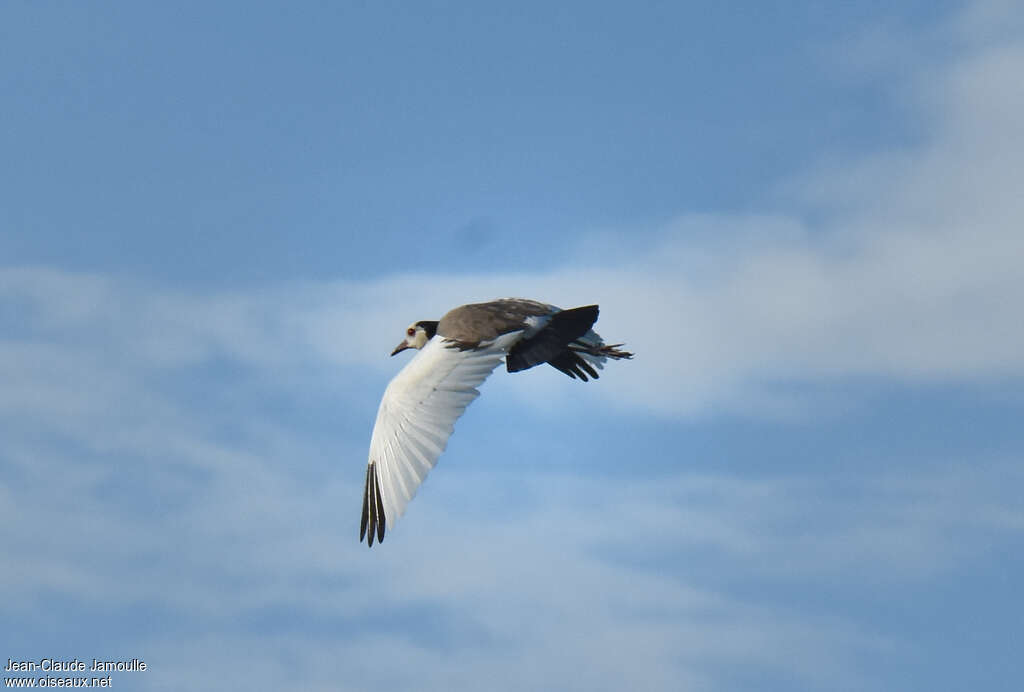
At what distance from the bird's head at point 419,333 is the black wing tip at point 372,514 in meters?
4.51

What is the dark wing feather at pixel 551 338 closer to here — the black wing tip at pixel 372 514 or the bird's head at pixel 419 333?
the bird's head at pixel 419 333

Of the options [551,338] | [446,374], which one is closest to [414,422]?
[446,374]

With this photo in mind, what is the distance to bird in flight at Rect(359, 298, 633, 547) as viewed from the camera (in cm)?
1628

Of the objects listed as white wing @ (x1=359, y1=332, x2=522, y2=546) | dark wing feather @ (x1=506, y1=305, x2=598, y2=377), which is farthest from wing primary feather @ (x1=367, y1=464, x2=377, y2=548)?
dark wing feather @ (x1=506, y1=305, x2=598, y2=377)

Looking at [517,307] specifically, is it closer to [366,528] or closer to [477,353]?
[477,353]

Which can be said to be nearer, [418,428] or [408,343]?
[418,428]

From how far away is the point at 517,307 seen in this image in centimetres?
1895

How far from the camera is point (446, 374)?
1714cm

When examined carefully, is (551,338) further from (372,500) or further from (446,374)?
(372,500)

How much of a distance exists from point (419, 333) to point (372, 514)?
5.04m

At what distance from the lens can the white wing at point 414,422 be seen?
16.2 meters

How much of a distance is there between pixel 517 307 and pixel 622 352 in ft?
7.98

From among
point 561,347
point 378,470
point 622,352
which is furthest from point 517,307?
point 378,470

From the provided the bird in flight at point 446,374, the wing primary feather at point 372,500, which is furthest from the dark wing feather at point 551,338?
the wing primary feather at point 372,500
